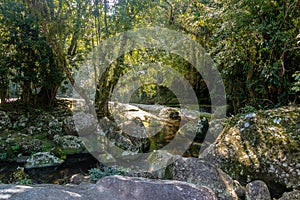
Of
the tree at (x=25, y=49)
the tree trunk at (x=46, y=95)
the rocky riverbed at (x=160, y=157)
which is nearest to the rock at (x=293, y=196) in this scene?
the rocky riverbed at (x=160, y=157)

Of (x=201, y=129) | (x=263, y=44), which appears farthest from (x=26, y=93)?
(x=263, y=44)

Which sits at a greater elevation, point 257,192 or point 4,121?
point 4,121

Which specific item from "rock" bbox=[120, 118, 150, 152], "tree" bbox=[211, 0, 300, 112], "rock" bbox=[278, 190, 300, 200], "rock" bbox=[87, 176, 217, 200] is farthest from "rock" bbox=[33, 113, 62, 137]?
"rock" bbox=[278, 190, 300, 200]

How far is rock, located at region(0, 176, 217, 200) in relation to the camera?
232 centimetres

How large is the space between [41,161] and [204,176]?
368 cm

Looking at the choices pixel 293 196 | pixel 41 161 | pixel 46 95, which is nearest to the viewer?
pixel 293 196

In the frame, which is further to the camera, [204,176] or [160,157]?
[160,157]

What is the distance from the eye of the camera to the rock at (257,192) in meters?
3.05

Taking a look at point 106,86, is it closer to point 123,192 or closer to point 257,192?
point 123,192

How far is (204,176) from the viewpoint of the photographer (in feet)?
10.6

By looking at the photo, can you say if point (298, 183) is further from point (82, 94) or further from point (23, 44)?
point (23, 44)

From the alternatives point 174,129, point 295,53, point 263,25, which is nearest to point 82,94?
point 174,129

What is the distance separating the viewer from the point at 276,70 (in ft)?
15.3

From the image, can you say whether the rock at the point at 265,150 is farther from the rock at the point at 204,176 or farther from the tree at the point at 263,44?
the tree at the point at 263,44
